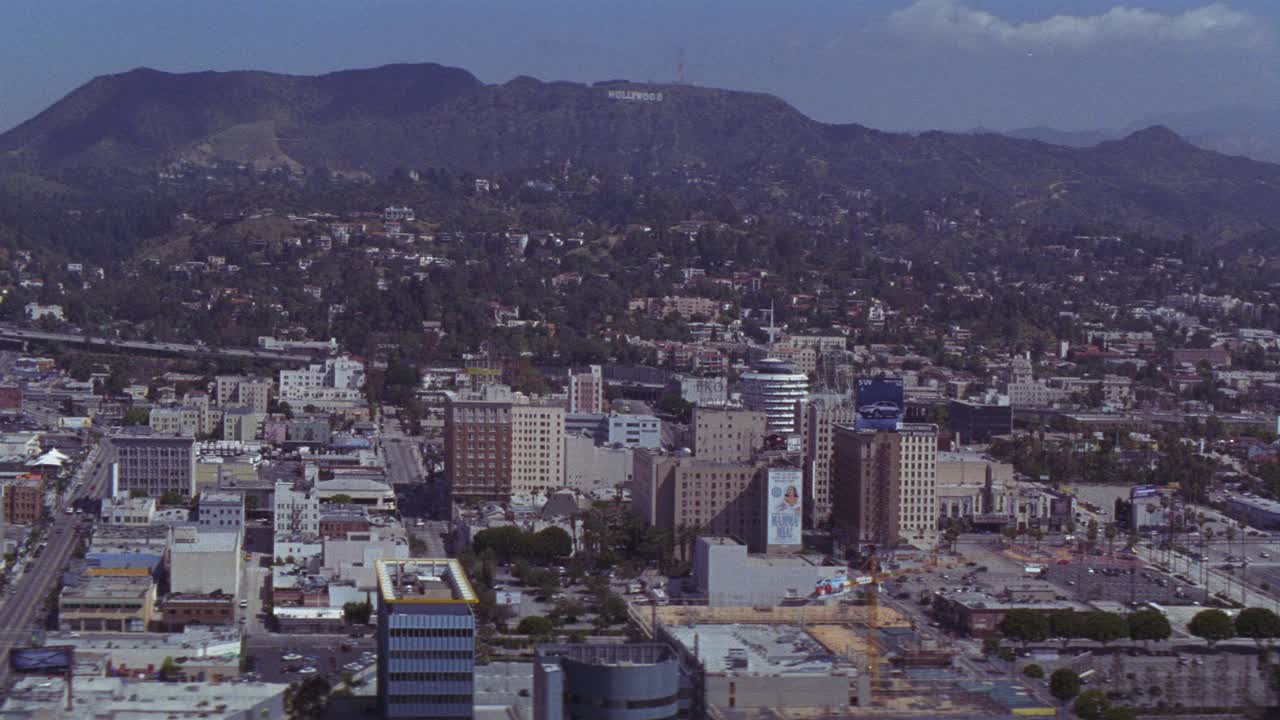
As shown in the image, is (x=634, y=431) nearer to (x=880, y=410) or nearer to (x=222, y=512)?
(x=880, y=410)

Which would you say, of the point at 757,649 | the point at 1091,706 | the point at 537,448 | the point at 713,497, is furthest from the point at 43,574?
the point at 1091,706

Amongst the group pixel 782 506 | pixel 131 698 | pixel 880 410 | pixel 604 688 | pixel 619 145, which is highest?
pixel 619 145

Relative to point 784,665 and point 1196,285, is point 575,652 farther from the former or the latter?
point 1196,285

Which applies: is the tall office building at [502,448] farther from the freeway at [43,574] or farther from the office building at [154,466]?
the freeway at [43,574]

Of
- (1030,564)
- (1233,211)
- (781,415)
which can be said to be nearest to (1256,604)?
(1030,564)

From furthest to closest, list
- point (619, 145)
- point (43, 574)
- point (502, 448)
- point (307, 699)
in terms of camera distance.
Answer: point (619, 145)
point (502, 448)
point (43, 574)
point (307, 699)
